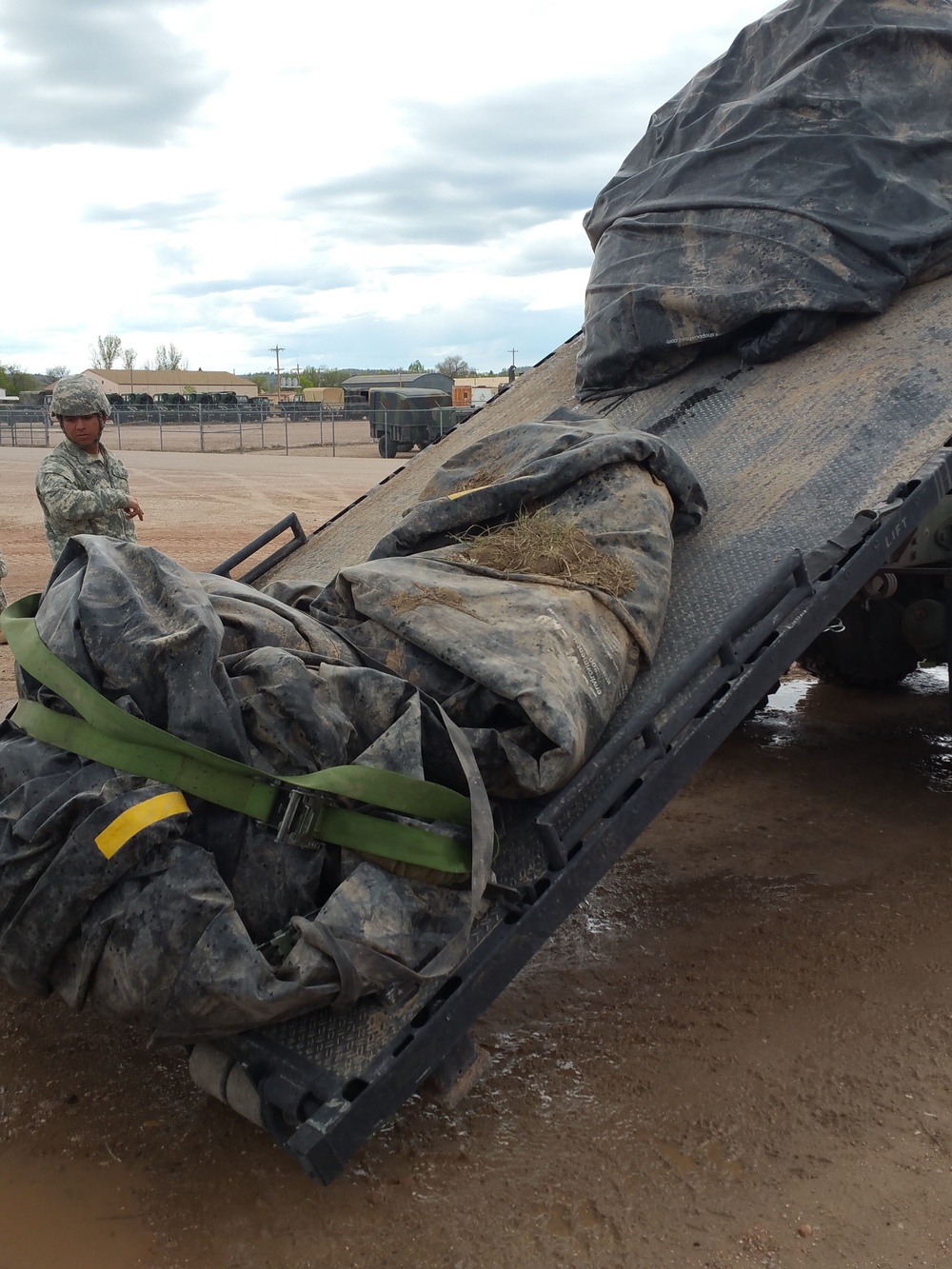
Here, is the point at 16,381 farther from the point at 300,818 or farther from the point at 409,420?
the point at 300,818

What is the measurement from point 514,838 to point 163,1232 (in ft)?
3.46

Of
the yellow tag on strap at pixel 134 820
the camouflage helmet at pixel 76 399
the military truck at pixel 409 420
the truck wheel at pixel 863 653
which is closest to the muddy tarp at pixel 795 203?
the truck wheel at pixel 863 653

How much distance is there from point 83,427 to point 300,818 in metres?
3.91

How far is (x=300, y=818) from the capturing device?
89.4 inches

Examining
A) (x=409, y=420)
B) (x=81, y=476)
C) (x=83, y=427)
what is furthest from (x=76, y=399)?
(x=409, y=420)

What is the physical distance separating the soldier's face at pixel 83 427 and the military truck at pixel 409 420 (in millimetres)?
20384

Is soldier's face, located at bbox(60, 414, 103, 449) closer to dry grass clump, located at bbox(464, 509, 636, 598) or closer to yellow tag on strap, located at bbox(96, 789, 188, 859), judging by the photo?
dry grass clump, located at bbox(464, 509, 636, 598)

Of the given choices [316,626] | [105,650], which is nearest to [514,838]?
[316,626]

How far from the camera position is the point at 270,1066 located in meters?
2.21

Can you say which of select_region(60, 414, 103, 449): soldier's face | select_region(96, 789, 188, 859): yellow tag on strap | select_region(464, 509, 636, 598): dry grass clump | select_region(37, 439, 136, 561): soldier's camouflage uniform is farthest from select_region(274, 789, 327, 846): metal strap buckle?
select_region(60, 414, 103, 449): soldier's face

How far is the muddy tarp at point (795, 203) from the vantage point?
159 inches

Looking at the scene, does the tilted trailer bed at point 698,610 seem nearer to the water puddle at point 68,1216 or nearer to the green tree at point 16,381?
the water puddle at point 68,1216

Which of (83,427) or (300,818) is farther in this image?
(83,427)

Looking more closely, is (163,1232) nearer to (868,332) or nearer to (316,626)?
(316,626)
